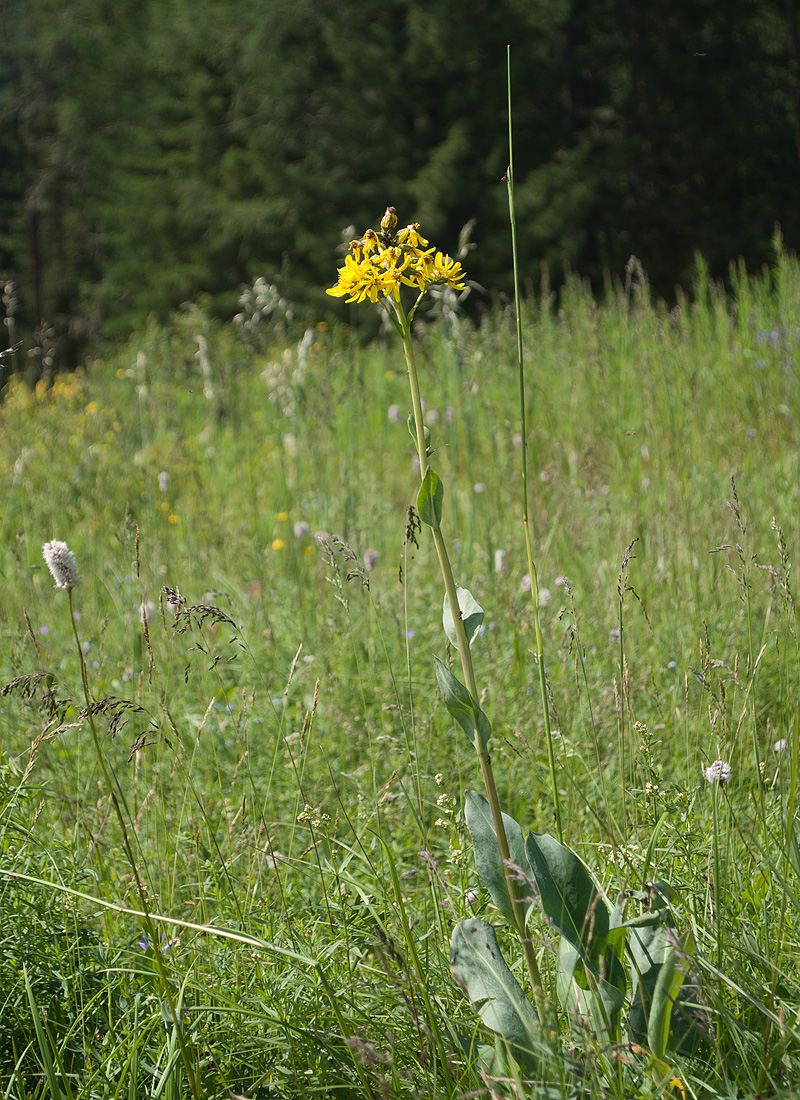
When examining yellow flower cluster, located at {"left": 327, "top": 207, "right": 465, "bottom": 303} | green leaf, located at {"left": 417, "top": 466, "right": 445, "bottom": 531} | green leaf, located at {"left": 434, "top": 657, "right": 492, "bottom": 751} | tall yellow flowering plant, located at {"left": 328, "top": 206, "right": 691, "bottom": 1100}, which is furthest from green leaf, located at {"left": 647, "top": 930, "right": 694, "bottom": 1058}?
yellow flower cluster, located at {"left": 327, "top": 207, "right": 465, "bottom": 303}

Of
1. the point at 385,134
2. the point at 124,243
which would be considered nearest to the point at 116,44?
the point at 124,243

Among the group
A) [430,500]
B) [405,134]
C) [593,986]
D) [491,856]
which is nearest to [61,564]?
[430,500]

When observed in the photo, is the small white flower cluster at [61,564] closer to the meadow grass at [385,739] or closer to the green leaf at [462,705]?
the meadow grass at [385,739]

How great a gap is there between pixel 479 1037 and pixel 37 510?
339cm

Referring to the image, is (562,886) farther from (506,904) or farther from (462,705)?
(462,705)

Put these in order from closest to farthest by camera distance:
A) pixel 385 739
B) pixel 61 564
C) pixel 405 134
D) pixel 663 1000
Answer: pixel 663 1000 < pixel 61 564 < pixel 385 739 < pixel 405 134

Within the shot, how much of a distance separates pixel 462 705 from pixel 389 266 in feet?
1.54

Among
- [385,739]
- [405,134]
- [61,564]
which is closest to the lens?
[61,564]

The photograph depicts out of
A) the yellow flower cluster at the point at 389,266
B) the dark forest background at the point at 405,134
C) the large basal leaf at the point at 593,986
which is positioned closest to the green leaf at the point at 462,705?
the large basal leaf at the point at 593,986

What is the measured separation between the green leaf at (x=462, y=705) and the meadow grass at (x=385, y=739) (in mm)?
185

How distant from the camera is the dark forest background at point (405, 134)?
11625 millimetres

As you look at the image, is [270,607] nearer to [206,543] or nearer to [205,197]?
[206,543]

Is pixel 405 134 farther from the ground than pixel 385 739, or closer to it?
farther from the ground

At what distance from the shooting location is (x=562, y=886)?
910 mm
